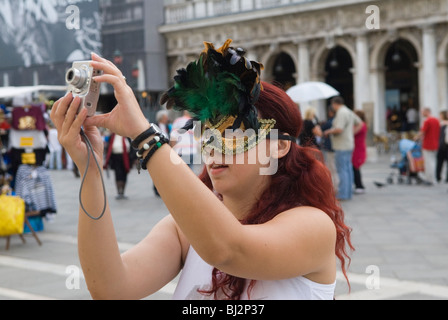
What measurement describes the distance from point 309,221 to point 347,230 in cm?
33

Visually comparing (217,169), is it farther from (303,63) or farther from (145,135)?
(303,63)

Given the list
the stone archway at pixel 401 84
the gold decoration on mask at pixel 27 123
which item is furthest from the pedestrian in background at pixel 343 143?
the stone archway at pixel 401 84

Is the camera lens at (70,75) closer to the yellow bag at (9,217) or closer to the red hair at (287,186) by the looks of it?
the red hair at (287,186)

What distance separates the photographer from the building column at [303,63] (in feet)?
98.8

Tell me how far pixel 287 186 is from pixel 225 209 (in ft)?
1.48

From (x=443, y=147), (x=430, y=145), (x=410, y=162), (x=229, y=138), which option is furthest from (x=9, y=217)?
(x=443, y=147)

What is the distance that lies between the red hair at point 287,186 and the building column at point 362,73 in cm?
2681

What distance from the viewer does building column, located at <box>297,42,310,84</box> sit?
98.8 feet

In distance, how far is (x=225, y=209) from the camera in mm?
1438

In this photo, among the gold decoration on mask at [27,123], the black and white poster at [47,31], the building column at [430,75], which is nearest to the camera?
the black and white poster at [47,31]

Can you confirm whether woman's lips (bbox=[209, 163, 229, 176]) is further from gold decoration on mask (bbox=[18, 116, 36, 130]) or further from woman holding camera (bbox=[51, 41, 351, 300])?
gold decoration on mask (bbox=[18, 116, 36, 130])

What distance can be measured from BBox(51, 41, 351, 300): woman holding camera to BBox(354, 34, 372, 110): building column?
26.9 meters

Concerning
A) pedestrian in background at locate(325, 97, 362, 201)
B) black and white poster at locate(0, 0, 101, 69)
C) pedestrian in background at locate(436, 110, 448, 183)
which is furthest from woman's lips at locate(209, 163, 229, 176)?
pedestrian in background at locate(436, 110, 448, 183)
